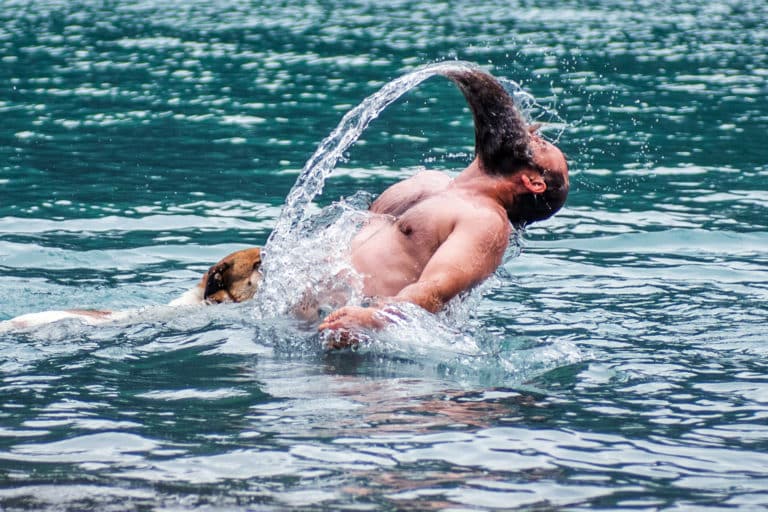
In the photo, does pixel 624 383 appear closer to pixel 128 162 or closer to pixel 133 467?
pixel 133 467

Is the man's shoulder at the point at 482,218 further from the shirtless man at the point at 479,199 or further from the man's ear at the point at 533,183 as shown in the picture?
the man's ear at the point at 533,183

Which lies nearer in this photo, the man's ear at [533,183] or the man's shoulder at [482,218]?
the man's shoulder at [482,218]

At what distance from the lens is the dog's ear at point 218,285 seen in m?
7.10

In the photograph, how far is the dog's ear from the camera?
7098 millimetres

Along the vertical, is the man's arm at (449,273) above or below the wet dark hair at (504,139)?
below

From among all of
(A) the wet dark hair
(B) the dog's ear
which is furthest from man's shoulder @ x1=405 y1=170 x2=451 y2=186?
→ (B) the dog's ear

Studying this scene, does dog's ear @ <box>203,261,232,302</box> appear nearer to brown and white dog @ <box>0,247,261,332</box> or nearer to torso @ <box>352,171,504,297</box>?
brown and white dog @ <box>0,247,261,332</box>

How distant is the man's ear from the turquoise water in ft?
2.71

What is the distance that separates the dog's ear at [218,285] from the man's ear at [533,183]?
6.32 feet

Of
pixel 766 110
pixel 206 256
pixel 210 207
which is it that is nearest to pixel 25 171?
pixel 210 207

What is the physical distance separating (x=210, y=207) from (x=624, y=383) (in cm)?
604

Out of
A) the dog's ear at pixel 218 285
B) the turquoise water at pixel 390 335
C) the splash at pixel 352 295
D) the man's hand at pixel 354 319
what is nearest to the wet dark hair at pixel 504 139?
the splash at pixel 352 295

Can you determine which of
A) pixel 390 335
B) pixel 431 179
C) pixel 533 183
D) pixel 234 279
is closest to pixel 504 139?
pixel 533 183

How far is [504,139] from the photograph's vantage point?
6.28 meters
